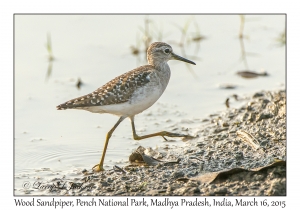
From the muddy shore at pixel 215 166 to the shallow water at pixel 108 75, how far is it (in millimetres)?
687

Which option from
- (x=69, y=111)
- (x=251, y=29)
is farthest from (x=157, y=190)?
(x=251, y=29)

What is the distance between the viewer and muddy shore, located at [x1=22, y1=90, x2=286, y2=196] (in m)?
8.82

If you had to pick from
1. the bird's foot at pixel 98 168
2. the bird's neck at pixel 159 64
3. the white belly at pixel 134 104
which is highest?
the bird's neck at pixel 159 64

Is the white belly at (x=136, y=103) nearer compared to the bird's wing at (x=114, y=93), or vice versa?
the bird's wing at (x=114, y=93)

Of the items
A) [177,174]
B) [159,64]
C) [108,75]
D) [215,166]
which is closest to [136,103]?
[159,64]

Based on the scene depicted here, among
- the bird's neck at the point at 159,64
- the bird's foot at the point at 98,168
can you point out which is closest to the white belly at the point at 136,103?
the bird's neck at the point at 159,64

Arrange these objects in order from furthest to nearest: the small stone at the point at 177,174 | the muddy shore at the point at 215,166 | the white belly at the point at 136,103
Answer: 1. the white belly at the point at 136,103
2. the small stone at the point at 177,174
3. the muddy shore at the point at 215,166

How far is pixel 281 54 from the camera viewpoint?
1639 centimetres

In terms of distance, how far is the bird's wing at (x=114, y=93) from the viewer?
34.5ft

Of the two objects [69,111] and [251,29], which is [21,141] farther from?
[251,29]

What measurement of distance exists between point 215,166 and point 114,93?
229 centimetres

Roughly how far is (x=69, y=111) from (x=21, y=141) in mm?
1869

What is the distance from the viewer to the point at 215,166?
9945 mm

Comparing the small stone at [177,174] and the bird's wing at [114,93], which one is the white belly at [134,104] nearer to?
the bird's wing at [114,93]
